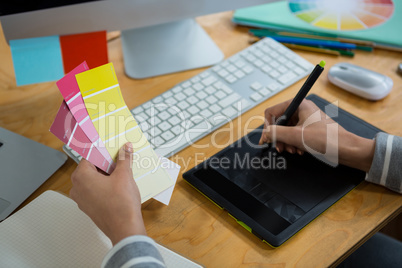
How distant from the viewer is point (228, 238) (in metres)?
0.67

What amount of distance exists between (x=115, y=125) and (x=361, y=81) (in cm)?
49

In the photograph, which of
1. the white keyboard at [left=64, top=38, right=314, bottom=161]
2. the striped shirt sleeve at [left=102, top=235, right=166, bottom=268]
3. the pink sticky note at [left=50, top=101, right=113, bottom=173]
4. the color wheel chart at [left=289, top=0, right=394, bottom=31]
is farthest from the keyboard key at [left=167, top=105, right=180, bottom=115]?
the color wheel chart at [left=289, top=0, right=394, bottom=31]

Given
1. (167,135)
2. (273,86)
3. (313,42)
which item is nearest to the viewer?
(167,135)

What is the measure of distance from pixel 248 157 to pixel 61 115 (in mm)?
314

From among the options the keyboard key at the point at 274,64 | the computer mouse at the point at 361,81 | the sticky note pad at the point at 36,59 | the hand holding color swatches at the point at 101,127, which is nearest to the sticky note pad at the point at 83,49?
the sticky note pad at the point at 36,59

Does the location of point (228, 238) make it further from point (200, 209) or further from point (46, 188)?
point (46, 188)

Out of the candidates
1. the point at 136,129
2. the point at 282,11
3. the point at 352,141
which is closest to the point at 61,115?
the point at 136,129

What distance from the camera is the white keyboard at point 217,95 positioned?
804mm

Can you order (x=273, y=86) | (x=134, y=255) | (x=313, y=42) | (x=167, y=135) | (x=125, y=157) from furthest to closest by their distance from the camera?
(x=313, y=42), (x=273, y=86), (x=167, y=135), (x=125, y=157), (x=134, y=255)

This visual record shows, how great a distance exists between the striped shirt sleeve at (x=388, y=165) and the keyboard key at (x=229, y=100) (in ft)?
0.89

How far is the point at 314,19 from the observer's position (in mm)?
1046

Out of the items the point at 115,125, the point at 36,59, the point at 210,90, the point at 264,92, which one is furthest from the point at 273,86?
the point at 36,59

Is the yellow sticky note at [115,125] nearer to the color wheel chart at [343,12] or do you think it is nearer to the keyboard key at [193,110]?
the keyboard key at [193,110]

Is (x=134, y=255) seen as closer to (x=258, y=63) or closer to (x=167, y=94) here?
(x=167, y=94)
